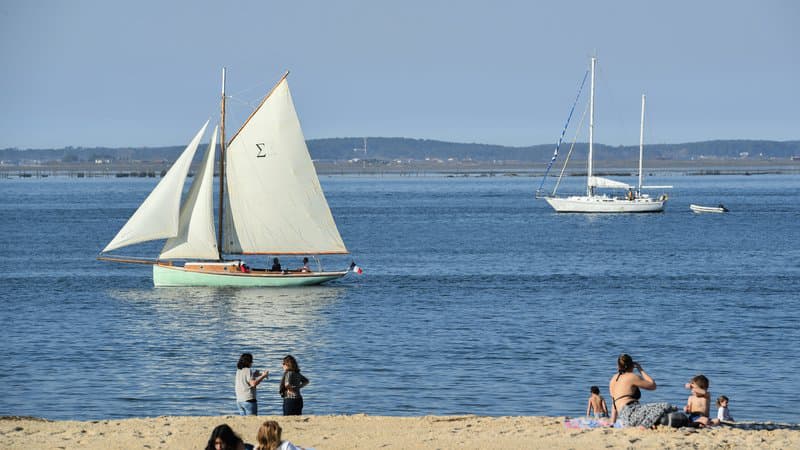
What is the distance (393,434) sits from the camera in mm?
24984

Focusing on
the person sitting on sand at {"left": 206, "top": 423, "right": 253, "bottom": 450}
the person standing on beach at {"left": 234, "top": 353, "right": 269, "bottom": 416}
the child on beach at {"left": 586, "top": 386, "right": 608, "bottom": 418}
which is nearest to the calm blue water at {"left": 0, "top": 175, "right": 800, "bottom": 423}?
the child on beach at {"left": 586, "top": 386, "right": 608, "bottom": 418}

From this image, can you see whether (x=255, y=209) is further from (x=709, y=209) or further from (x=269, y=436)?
(x=709, y=209)

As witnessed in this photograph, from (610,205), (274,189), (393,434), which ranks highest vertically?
(274,189)

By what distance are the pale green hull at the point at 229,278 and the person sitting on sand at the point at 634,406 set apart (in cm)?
3579

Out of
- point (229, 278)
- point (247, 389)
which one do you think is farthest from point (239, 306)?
point (247, 389)

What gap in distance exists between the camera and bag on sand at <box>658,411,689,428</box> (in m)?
24.6

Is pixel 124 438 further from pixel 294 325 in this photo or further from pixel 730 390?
pixel 294 325

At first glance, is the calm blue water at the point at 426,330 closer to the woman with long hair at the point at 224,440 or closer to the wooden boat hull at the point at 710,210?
the woman with long hair at the point at 224,440

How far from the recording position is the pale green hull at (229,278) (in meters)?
59.7

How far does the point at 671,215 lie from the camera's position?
461 ft

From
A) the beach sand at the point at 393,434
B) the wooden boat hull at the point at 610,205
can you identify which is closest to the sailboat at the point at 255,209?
the beach sand at the point at 393,434

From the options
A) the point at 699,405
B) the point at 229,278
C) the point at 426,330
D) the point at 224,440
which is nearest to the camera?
the point at 224,440

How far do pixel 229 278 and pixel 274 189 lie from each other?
14.8 ft

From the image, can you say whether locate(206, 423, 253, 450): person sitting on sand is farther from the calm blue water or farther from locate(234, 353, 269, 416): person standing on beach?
the calm blue water
